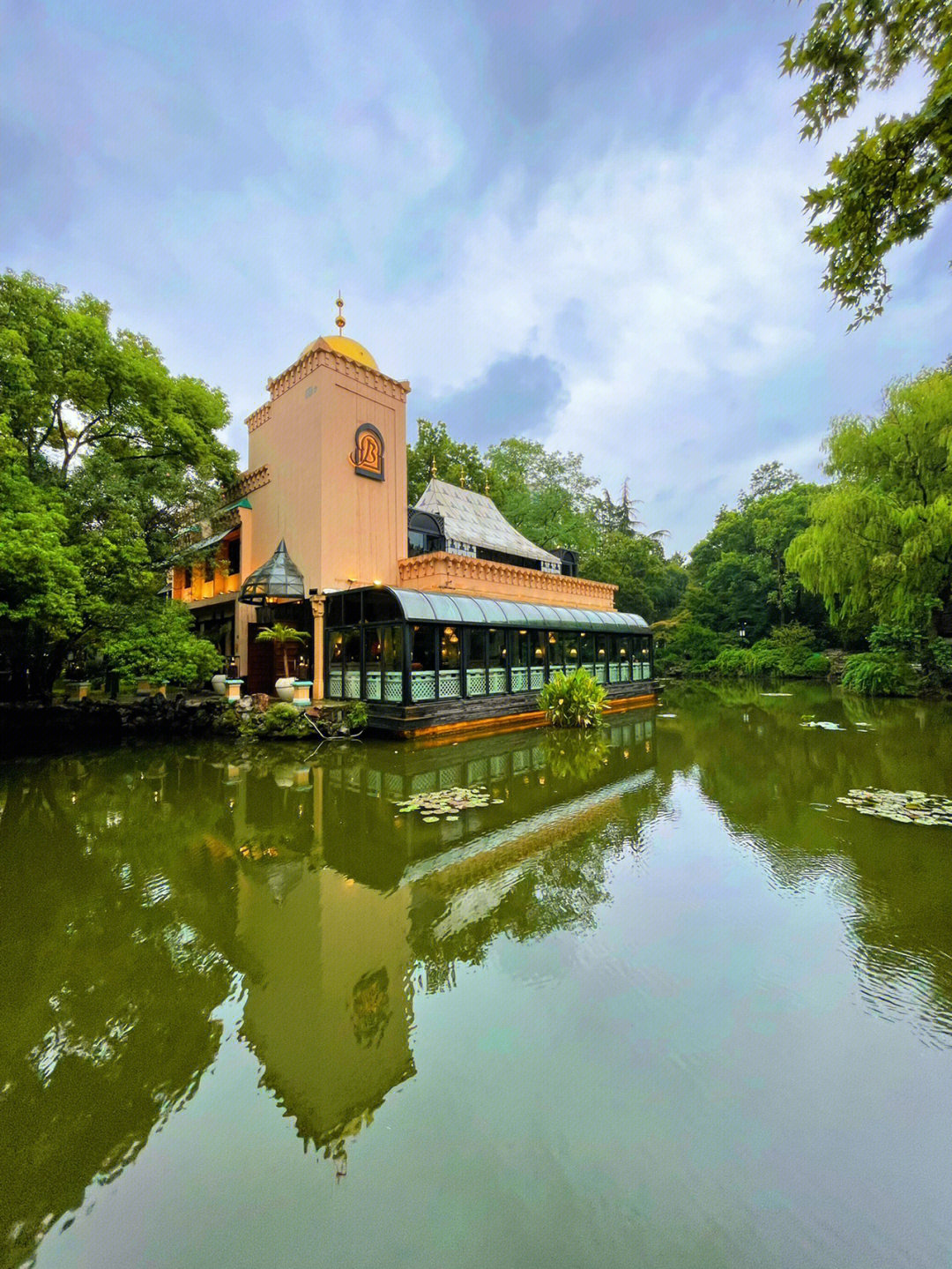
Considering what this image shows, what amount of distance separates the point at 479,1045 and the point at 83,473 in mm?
12688

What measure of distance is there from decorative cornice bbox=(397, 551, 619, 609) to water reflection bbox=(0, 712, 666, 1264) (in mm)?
7540

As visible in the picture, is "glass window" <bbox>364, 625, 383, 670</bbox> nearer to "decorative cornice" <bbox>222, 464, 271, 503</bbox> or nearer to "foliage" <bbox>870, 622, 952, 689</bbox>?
"decorative cornice" <bbox>222, 464, 271, 503</bbox>

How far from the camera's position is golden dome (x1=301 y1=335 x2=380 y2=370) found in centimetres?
1359

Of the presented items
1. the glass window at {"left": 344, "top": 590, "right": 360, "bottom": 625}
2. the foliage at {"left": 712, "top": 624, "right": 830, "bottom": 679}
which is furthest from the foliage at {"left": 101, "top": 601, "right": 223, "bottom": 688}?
the foliage at {"left": 712, "top": 624, "right": 830, "bottom": 679}

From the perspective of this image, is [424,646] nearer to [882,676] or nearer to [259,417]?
[259,417]

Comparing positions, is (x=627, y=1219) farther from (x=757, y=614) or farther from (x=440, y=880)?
(x=757, y=614)

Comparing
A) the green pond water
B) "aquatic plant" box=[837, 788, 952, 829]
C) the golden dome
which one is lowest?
the green pond water

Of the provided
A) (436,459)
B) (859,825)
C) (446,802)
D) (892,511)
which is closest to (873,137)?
(859,825)

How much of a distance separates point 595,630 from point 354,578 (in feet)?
25.4

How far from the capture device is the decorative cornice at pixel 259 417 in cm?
1507

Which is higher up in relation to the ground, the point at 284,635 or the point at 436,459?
the point at 436,459

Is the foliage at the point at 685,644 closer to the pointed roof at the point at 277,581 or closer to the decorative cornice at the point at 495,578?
the decorative cornice at the point at 495,578

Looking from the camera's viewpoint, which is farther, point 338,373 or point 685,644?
point 685,644

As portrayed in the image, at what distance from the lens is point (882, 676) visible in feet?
62.9
